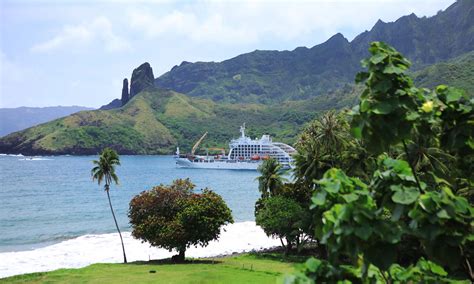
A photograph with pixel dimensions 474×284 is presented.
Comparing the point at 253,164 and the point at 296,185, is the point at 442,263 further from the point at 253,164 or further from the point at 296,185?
the point at 253,164

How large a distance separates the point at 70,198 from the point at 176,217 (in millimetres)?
56754

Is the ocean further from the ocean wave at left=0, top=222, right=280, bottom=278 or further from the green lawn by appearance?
the green lawn

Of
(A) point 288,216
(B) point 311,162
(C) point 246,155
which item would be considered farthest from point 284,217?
(C) point 246,155

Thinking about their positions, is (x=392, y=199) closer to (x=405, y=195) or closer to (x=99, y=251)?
(x=405, y=195)

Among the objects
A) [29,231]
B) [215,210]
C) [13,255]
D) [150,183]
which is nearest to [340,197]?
[215,210]

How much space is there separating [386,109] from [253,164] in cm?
13674

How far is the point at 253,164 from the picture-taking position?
459ft

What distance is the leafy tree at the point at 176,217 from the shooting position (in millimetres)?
35062

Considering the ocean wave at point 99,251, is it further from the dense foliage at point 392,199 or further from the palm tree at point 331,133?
the dense foliage at point 392,199

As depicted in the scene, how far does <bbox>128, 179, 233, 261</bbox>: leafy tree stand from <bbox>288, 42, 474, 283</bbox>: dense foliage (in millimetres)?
31699

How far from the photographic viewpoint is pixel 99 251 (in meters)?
45.7

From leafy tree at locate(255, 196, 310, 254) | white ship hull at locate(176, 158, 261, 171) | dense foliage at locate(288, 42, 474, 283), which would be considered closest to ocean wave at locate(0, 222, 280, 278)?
leafy tree at locate(255, 196, 310, 254)

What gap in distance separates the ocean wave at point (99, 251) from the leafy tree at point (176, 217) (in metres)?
3.48

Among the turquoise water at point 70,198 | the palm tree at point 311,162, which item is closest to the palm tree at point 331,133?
the palm tree at point 311,162
